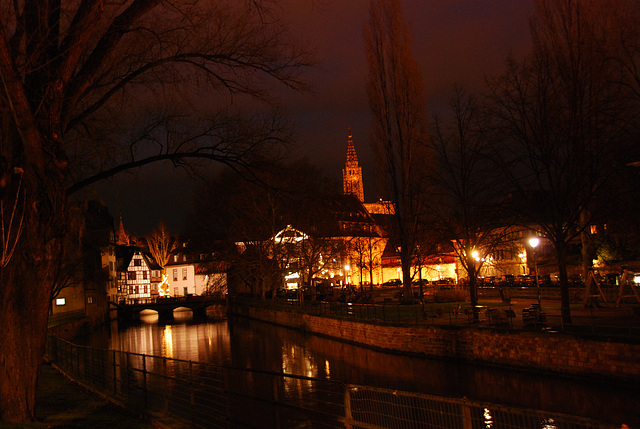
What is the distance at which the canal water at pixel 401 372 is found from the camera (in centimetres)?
1695

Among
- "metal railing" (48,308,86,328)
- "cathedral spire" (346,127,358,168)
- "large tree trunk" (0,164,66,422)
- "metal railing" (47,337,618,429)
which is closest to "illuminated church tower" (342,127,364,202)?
"cathedral spire" (346,127,358,168)

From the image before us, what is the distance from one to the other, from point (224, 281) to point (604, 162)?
1841 inches

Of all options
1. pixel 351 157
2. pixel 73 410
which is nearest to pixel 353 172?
pixel 351 157

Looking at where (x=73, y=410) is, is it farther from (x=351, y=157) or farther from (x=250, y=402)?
(x=351, y=157)

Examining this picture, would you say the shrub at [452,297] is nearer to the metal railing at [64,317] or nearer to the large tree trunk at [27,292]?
the metal railing at [64,317]

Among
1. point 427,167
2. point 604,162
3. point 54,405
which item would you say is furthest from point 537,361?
point 427,167

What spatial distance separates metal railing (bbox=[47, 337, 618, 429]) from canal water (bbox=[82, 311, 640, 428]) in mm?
1138

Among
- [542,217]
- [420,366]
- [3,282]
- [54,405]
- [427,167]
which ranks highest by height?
[427,167]

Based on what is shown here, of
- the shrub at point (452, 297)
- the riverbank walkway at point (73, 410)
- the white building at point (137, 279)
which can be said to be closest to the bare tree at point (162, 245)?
the white building at point (137, 279)

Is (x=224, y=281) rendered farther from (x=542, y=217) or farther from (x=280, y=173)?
(x=280, y=173)

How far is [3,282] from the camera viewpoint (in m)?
8.98

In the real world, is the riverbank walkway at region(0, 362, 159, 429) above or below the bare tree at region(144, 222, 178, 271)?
below

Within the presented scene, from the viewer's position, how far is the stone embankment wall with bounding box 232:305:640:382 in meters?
18.5

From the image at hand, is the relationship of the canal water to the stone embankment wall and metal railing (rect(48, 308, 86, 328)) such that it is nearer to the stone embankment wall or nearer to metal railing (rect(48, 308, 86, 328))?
the stone embankment wall
